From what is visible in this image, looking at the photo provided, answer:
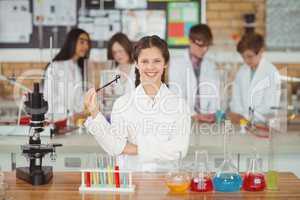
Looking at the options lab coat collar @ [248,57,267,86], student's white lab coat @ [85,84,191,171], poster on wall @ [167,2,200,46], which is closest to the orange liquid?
student's white lab coat @ [85,84,191,171]

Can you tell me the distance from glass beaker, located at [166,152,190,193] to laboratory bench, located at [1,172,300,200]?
22 millimetres

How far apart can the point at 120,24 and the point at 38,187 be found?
283 centimetres

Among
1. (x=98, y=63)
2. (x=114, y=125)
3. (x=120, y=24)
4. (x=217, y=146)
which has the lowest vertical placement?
(x=217, y=146)

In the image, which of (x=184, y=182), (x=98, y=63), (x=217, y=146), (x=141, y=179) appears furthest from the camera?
(x=98, y=63)

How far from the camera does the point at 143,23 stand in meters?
4.78

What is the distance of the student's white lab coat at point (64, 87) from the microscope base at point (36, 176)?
150 cm

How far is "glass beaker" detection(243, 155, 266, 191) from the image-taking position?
2.07 metres

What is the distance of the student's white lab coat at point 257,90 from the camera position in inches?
152

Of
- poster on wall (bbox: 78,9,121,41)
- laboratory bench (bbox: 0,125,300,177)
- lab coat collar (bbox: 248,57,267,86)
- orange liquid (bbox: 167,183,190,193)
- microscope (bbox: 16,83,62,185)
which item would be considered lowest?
laboratory bench (bbox: 0,125,300,177)

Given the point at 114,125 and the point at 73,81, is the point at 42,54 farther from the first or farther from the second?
the point at 114,125

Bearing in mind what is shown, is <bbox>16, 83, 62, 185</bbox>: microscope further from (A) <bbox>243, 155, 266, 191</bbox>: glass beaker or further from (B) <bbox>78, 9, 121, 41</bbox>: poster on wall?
(B) <bbox>78, 9, 121, 41</bbox>: poster on wall

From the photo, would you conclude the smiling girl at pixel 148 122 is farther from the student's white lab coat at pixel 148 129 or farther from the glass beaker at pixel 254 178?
the glass beaker at pixel 254 178

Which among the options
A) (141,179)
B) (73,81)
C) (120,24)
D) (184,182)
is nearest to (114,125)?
(141,179)

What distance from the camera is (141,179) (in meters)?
2.25
